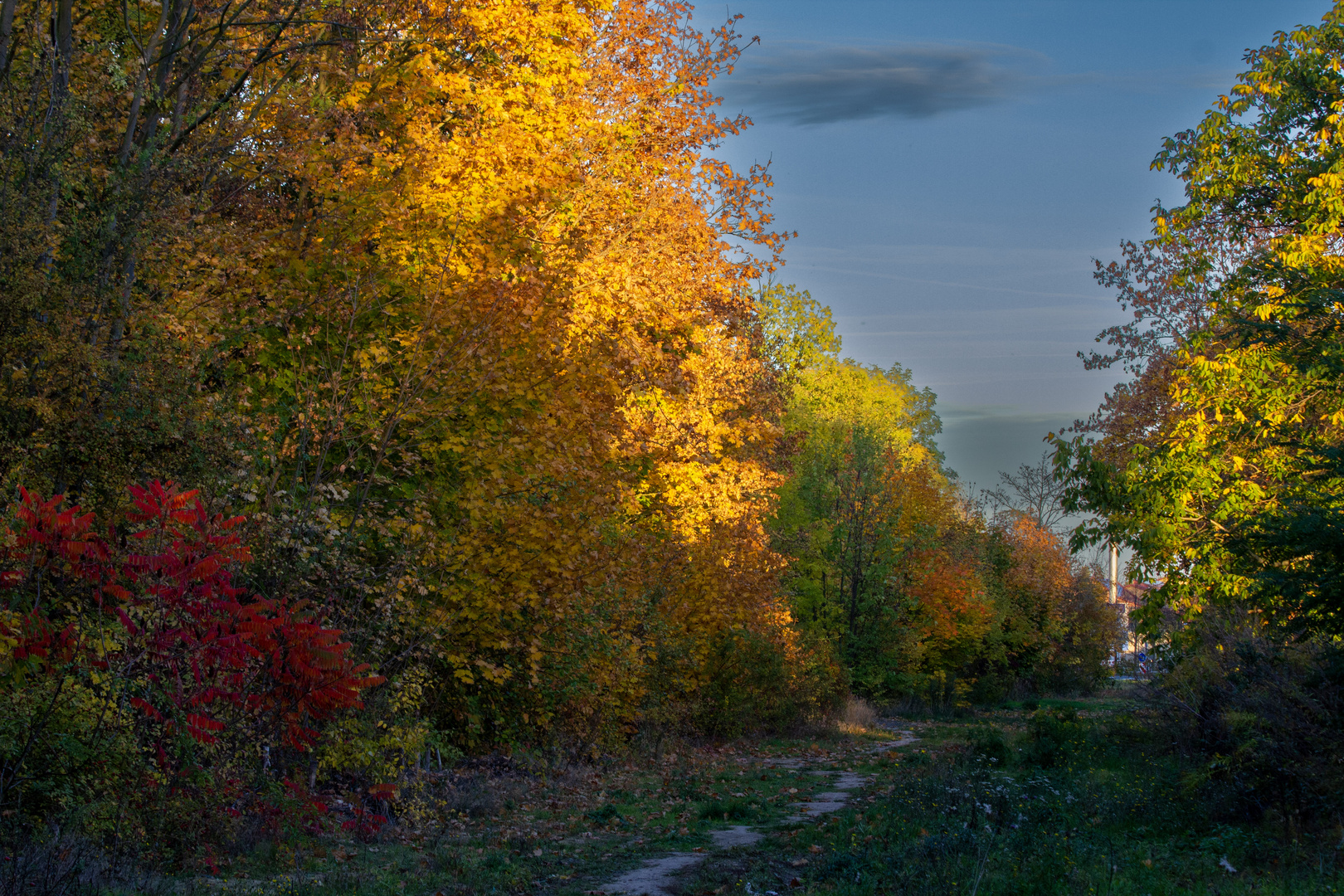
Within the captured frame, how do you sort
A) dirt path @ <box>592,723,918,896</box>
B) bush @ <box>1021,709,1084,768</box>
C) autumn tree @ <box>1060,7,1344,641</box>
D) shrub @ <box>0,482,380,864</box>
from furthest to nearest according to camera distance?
bush @ <box>1021,709,1084,768</box>, autumn tree @ <box>1060,7,1344,641</box>, dirt path @ <box>592,723,918,896</box>, shrub @ <box>0,482,380,864</box>

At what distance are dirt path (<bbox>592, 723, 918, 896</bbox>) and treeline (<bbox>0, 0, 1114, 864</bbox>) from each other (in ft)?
8.86

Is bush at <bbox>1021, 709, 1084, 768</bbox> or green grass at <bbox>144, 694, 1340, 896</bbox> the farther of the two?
bush at <bbox>1021, 709, 1084, 768</bbox>

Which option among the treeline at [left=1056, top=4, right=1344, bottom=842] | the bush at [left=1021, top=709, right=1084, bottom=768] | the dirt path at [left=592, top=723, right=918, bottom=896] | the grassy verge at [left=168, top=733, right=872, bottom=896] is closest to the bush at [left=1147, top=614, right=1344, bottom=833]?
the treeline at [left=1056, top=4, right=1344, bottom=842]

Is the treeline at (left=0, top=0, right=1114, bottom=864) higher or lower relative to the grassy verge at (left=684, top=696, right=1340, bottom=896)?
higher

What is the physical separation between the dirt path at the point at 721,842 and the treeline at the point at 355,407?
8.86 feet

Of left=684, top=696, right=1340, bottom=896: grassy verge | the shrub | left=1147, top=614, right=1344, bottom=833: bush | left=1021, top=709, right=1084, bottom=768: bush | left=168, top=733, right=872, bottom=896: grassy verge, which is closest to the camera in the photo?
the shrub

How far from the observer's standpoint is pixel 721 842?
11.9 meters

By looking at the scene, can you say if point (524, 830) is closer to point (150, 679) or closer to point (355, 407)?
point (150, 679)

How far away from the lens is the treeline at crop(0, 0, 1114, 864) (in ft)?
28.3

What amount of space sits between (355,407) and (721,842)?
7.82m

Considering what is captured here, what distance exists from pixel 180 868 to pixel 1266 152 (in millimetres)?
19704

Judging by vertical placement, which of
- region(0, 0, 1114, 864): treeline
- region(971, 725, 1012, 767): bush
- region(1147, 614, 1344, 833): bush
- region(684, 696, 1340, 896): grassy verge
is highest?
region(0, 0, 1114, 864): treeline

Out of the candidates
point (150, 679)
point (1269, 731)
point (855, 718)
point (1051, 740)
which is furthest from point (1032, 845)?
point (855, 718)

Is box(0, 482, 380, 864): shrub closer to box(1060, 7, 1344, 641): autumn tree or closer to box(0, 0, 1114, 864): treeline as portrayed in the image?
box(0, 0, 1114, 864): treeline
